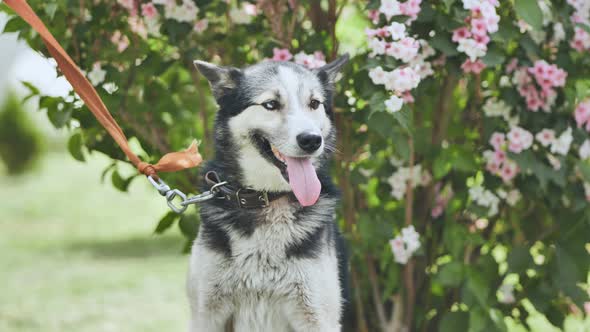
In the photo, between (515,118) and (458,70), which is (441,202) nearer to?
(515,118)

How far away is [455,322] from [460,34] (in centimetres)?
155

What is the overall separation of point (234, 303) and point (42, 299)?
15.2ft

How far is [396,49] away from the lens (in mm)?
3299

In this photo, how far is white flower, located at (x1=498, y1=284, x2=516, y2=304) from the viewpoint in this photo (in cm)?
416

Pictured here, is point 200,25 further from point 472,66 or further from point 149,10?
point 472,66

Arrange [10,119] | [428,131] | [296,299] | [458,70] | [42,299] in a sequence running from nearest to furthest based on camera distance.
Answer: [296,299] < [458,70] < [428,131] < [42,299] < [10,119]

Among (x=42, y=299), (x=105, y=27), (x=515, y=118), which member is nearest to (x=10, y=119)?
(x=42, y=299)

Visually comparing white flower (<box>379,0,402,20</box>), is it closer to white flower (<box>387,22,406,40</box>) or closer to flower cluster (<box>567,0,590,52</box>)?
white flower (<box>387,22,406,40</box>)

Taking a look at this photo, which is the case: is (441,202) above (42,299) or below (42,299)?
above

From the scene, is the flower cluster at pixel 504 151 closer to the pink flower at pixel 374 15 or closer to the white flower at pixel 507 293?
the white flower at pixel 507 293

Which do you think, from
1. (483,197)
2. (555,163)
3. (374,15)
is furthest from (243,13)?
(555,163)

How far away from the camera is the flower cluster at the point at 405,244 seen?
3.85 meters

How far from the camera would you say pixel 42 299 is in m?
6.92

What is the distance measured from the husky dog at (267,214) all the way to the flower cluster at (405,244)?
2.95ft
